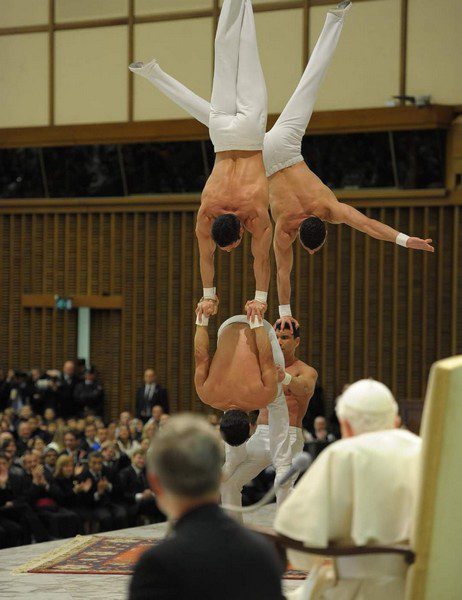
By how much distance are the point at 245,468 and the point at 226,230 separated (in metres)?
1.63

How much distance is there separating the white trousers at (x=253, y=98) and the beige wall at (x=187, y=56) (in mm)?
6538

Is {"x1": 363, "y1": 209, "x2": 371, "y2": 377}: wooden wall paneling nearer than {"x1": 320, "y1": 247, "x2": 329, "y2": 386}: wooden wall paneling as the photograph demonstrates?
Yes

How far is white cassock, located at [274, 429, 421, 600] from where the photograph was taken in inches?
157

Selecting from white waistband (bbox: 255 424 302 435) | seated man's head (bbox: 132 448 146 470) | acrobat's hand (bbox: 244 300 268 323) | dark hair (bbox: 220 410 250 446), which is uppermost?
acrobat's hand (bbox: 244 300 268 323)

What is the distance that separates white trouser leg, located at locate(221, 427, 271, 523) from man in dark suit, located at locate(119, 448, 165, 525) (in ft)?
11.2

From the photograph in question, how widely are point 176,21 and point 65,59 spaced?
1716mm

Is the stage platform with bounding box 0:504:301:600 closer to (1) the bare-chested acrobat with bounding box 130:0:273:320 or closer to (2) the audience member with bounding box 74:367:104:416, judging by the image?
(1) the bare-chested acrobat with bounding box 130:0:273:320

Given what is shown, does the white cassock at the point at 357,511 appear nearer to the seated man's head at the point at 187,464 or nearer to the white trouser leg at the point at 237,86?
Result: the seated man's head at the point at 187,464

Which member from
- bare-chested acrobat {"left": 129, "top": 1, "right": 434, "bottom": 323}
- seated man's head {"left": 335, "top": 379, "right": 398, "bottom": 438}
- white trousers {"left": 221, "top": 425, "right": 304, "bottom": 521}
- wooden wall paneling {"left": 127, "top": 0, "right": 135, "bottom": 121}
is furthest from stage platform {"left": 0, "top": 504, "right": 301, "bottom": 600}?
wooden wall paneling {"left": 127, "top": 0, "right": 135, "bottom": 121}

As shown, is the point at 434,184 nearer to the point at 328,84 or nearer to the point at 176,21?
the point at 328,84

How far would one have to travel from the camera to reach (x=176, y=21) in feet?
51.5

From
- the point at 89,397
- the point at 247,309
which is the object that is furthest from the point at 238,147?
the point at 89,397

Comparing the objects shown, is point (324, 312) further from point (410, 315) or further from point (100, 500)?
point (100, 500)

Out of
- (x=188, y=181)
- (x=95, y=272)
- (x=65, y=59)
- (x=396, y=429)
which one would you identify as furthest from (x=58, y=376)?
(x=396, y=429)
